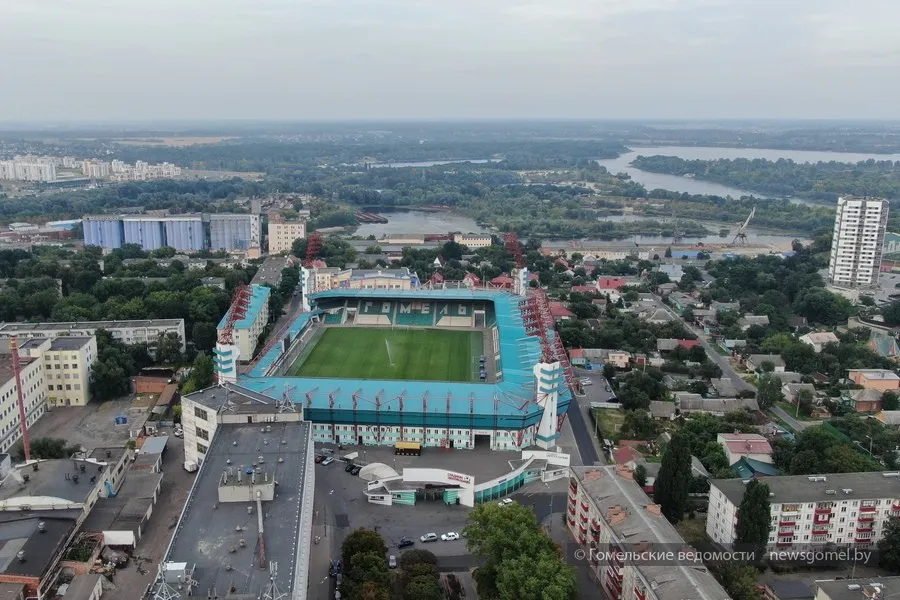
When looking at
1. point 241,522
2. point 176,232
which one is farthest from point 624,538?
point 176,232

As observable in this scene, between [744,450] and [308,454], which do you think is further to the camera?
[744,450]

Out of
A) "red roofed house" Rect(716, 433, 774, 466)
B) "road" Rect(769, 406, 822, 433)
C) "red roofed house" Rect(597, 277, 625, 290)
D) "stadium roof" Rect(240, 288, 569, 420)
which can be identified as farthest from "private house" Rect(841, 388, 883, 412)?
"red roofed house" Rect(597, 277, 625, 290)

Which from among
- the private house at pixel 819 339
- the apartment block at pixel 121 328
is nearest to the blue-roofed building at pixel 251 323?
the apartment block at pixel 121 328

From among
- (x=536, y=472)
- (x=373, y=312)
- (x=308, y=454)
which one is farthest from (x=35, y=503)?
(x=373, y=312)

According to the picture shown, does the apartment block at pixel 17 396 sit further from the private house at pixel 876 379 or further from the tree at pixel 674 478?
the private house at pixel 876 379

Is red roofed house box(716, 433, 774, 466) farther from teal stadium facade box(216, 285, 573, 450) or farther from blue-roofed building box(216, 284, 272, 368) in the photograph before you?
blue-roofed building box(216, 284, 272, 368)

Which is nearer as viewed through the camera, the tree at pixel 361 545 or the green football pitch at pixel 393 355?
the tree at pixel 361 545

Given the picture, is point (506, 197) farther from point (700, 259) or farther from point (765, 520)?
point (765, 520)
